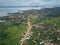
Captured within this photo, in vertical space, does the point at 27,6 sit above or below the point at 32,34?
above

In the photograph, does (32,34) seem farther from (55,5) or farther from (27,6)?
(55,5)

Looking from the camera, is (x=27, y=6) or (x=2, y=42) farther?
(x=27, y=6)

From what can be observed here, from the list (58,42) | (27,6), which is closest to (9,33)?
(27,6)

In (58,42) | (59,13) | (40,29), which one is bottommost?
(58,42)

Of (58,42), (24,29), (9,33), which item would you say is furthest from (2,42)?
(58,42)

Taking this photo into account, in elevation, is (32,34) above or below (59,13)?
below

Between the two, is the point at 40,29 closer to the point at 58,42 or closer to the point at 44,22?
the point at 44,22
